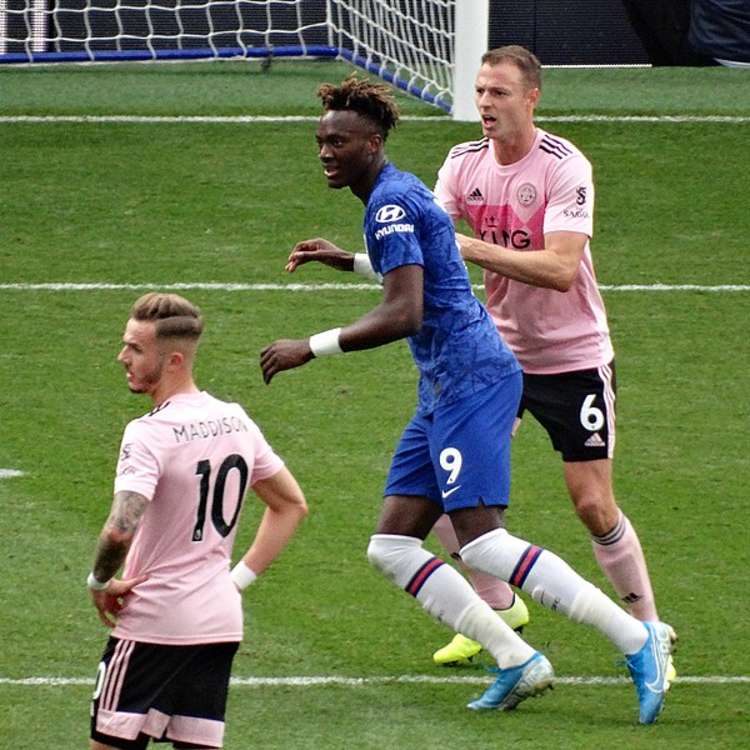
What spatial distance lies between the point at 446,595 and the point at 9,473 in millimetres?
3392

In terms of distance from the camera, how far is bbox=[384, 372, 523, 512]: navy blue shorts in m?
6.32

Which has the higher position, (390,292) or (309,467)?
(390,292)

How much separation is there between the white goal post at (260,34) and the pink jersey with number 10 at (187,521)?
31.3 feet

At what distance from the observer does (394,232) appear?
608 cm

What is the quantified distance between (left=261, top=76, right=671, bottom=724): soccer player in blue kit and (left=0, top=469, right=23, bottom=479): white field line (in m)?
3.10

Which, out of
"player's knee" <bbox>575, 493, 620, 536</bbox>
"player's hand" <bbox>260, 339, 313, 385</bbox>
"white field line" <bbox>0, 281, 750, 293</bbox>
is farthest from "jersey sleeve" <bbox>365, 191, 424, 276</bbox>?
"white field line" <bbox>0, 281, 750, 293</bbox>

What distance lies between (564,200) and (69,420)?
3.91 metres

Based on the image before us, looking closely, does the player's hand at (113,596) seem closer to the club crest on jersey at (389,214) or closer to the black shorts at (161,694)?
the black shorts at (161,694)

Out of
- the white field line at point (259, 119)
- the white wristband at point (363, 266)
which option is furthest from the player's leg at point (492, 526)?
the white field line at point (259, 119)

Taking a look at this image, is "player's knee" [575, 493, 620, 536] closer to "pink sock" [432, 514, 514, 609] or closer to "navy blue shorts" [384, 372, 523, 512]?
"pink sock" [432, 514, 514, 609]

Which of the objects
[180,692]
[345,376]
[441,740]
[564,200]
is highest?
[564,200]

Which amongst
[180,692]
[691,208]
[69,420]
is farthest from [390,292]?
[691,208]

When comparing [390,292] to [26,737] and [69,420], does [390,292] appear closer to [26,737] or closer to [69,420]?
[26,737]

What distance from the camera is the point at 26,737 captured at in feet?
20.7
